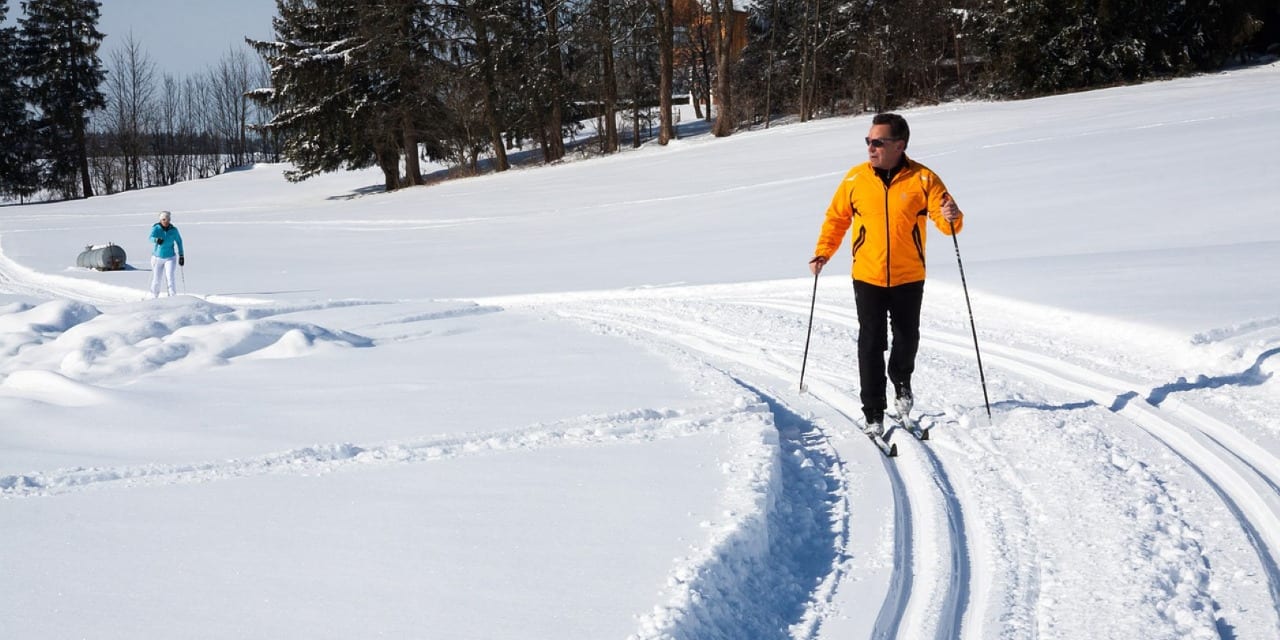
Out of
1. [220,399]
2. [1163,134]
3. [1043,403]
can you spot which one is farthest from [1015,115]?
[220,399]

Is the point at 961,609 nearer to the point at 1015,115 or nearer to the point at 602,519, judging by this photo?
the point at 602,519

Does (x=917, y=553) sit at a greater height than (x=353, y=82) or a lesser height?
lesser

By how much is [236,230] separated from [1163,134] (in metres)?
26.9

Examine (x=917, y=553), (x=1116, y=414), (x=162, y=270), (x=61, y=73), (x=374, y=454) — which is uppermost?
(x=61, y=73)

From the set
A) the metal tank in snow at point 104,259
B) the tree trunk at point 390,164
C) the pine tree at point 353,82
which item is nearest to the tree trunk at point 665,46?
the pine tree at point 353,82

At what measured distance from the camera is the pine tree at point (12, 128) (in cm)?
5444

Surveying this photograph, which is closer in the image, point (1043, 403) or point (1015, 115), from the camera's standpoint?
point (1043, 403)

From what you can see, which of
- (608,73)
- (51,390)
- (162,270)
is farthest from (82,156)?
(51,390)

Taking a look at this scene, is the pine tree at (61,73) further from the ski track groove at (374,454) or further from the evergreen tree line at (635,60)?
the ski track groove at (374,454)

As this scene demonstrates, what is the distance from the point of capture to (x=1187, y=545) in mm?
3809

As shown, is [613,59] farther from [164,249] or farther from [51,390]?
[51,390]

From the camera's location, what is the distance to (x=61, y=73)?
180ft

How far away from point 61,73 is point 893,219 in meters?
62.2

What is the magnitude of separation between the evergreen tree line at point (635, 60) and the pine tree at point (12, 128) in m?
2.77
